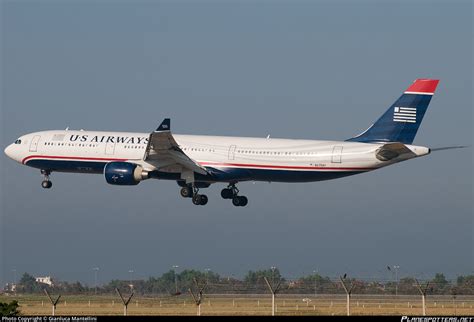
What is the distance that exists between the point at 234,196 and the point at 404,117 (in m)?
14.8

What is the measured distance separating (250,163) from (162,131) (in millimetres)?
6720

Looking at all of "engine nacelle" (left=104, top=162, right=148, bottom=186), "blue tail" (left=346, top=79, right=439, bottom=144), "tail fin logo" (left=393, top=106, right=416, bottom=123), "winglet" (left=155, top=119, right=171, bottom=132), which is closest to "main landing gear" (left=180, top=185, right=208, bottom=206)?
"engine nacelle" (left=104, top=162, right=148, bottom=186)

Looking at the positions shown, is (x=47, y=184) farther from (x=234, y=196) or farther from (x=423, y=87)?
(x=423, y=87)

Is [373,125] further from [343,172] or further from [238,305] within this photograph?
[238,305]

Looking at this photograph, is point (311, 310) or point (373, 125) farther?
point (373, 125)

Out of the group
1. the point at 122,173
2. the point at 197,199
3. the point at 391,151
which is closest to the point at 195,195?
the point at 197,199

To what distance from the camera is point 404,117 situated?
74.4 m

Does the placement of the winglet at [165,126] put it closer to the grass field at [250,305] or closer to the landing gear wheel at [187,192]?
the landing gear wheel at [187,192]

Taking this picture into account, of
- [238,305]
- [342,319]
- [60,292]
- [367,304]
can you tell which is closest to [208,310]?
[238,305]

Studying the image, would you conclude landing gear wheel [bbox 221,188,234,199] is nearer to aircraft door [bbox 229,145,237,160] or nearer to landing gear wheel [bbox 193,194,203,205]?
landing gear wheel [bbox 193,194,203,205]

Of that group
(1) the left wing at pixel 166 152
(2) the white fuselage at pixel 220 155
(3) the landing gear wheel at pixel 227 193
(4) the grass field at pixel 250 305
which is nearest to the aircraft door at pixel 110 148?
(2) the white fuselage at pixel 220 155

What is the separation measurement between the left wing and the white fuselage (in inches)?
14.3

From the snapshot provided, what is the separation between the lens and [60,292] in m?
71.3

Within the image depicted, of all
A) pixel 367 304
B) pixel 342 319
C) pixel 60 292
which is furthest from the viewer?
pixel 60 292
